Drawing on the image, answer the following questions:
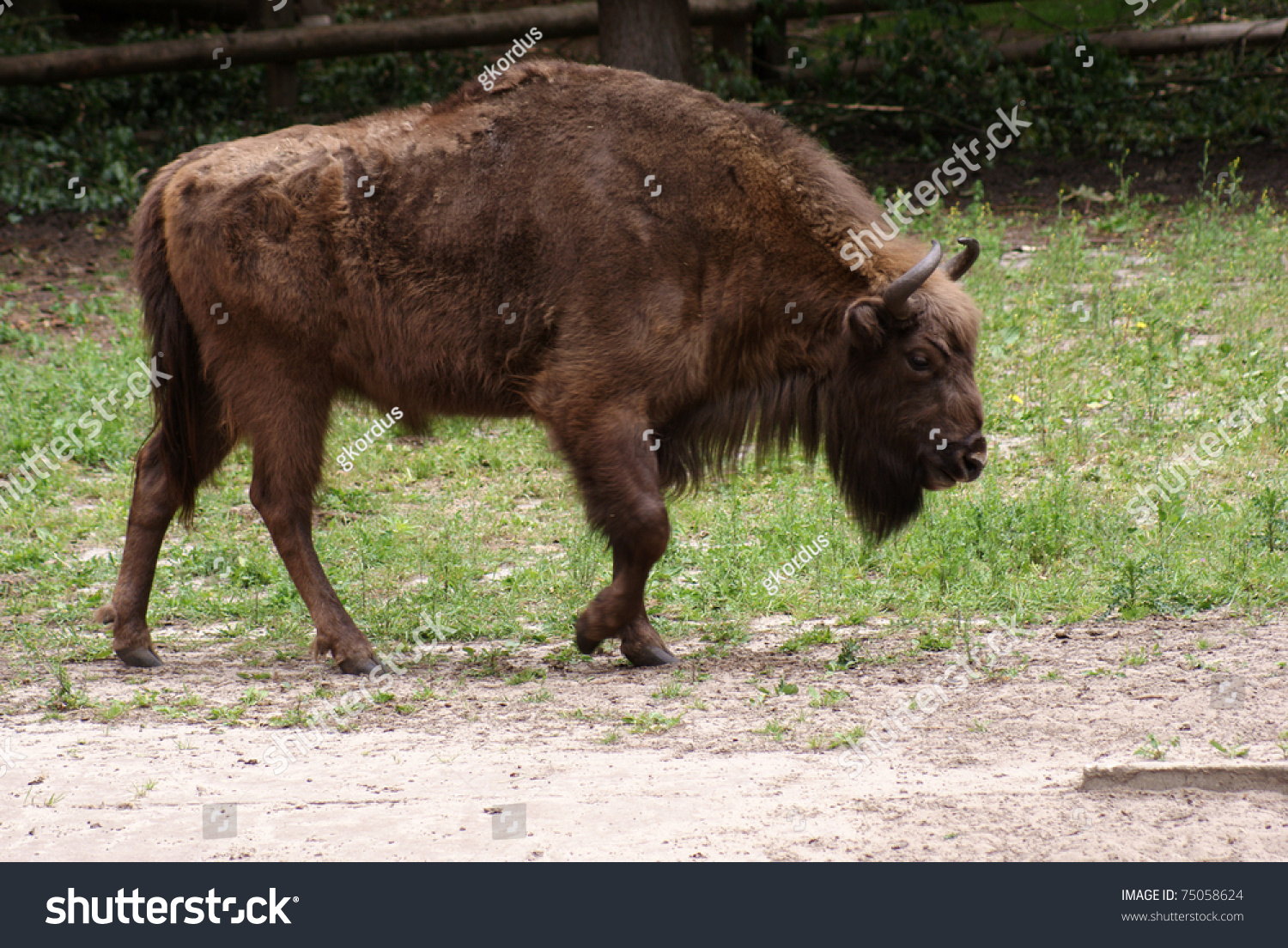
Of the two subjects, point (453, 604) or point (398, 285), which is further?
point (453, 604)

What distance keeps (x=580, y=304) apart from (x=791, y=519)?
1956mm

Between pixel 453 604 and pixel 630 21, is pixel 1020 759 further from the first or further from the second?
pixel 630 21

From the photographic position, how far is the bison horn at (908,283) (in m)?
4.83

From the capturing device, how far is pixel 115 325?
9.82 m

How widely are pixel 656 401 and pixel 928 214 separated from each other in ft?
20.7

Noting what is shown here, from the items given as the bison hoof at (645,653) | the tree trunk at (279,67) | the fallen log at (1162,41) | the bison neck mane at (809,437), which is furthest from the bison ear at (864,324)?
the tree trunk at (279,67)

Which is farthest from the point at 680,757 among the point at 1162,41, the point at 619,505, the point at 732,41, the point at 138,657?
the point at 1162,41

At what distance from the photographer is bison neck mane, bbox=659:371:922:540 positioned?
205 inches

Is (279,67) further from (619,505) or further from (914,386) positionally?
(914,386)

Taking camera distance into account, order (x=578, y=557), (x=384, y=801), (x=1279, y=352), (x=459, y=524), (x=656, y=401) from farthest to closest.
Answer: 1. (x=1279, y=352)
2. (x=459, y=524)
3. (x=578, y=557)
4. (x=656, y=401)
5. (x=384, y=801)

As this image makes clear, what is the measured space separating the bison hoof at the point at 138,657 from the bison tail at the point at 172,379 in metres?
0.60

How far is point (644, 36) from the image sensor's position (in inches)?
438

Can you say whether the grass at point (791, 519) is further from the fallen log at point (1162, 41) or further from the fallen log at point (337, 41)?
the fallen log at point (337, 41)

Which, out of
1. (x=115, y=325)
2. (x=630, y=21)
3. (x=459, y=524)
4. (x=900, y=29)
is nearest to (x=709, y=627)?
(x=459, y=524)
